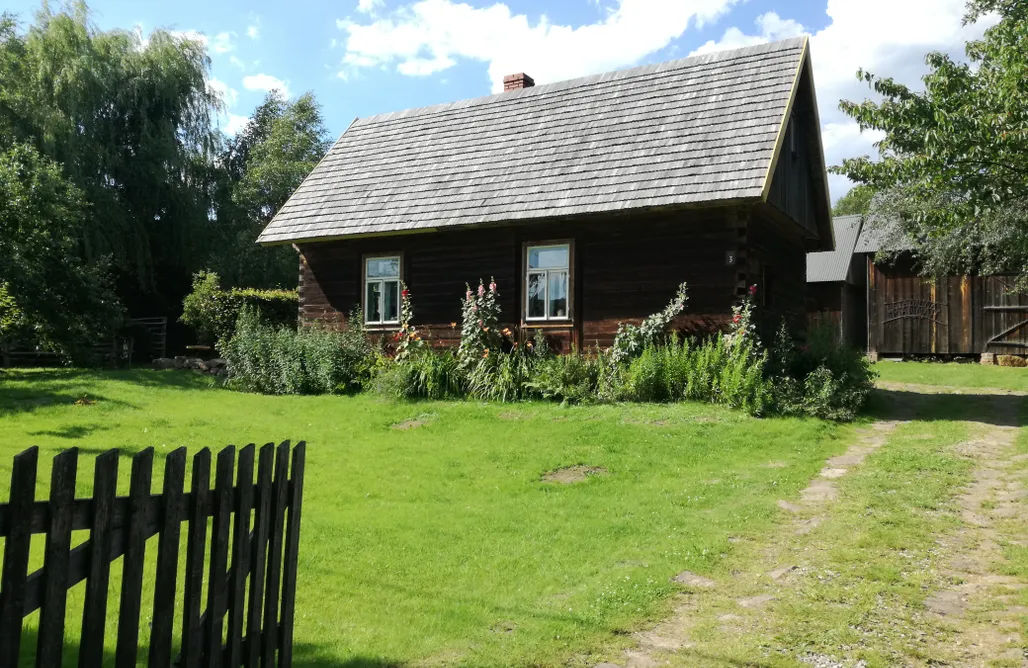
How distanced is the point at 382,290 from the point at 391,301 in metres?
0.33

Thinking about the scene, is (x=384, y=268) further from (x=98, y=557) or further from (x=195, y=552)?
(x=98, y=557)

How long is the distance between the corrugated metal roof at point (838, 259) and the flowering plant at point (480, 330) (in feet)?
61.1

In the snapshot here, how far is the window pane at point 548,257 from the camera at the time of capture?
16109 mm

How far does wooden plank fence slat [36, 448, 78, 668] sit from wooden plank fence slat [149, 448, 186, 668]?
38cm

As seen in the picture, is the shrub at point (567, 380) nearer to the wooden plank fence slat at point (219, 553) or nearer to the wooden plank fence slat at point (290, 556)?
the wooden plank fence slat at point (290, 556)

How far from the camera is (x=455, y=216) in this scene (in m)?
16.5

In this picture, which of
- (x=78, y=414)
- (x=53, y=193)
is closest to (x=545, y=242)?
(x=78, y=414)

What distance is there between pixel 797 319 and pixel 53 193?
57.5 feet

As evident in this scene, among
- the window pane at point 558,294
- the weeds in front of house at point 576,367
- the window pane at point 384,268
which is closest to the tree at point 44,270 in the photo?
the weeds in front of house at point 576,367

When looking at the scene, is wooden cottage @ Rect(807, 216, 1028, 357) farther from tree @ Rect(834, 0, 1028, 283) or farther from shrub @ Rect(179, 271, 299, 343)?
shrub @ Rect(179, 271, 299, 343)

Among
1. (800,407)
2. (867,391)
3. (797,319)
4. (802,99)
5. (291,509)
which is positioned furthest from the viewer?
(797,319)

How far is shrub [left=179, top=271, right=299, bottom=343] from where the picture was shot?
21.1m

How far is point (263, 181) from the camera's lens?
36875 mm

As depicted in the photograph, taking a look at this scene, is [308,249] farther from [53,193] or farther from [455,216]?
[53,193]
